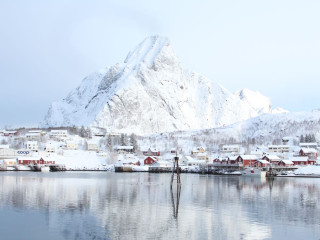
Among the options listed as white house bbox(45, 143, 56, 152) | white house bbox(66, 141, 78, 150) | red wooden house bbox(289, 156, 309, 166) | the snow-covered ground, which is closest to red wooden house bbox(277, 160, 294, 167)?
the snow-covered ground

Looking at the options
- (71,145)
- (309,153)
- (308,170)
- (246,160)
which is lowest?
(308,170)

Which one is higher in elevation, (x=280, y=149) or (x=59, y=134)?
(x=59, y=134)

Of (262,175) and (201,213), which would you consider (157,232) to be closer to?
(201,213)

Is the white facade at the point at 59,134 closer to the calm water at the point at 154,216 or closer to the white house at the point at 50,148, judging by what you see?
the white house at the point at 50,148

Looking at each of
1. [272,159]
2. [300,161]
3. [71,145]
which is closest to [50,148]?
[71,145]

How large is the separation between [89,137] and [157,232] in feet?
324

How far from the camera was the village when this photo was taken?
7869 cm

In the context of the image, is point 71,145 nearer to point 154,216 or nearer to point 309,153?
point 309,153

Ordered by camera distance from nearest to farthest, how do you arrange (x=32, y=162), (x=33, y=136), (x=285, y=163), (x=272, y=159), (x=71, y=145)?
1. (x=285, y=163)
2. (x=272, y=159)
3. (x=32, y=162)
4. (x=71, y=145)
5. (x=33, y=136)

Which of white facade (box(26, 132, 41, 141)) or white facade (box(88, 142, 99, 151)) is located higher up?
white facade (box(26, 132, 41, 141))

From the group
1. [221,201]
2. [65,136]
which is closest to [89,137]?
[65,136]

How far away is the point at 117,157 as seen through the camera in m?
94.4

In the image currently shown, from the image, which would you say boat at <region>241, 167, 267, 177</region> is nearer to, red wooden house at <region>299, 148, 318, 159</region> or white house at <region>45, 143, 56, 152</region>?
red wooden house at <region>299, 148, 318, 159</region>

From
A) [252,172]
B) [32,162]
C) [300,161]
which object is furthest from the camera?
[32,162]
